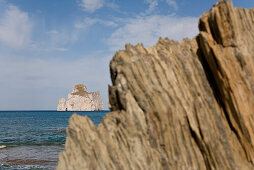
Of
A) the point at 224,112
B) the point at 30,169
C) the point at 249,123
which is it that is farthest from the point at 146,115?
the point at 30,169

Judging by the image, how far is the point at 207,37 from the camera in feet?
33.4

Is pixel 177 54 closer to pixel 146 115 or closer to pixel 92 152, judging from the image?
pixel 146 115

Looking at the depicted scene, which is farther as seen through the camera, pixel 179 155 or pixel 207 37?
pixel 207 37

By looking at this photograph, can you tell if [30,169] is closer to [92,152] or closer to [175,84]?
[92,152]

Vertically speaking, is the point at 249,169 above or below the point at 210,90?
below

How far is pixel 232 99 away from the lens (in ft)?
31.2

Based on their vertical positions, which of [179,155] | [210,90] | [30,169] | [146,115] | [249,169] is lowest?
[30,169]

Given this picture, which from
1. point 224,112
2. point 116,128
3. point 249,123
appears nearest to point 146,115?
point 116,128

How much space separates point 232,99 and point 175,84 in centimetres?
240

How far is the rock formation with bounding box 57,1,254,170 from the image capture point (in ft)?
31.2

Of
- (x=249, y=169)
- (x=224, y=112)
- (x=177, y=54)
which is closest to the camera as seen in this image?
(x=249, y=169)

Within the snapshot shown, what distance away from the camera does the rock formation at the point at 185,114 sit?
9.51 m

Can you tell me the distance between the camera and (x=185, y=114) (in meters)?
9.80

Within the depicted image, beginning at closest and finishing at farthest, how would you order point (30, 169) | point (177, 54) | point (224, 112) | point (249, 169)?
1. point (249, 169)
2. point (224, 112)
3. point (177, 54)
4. point (30, 169)
